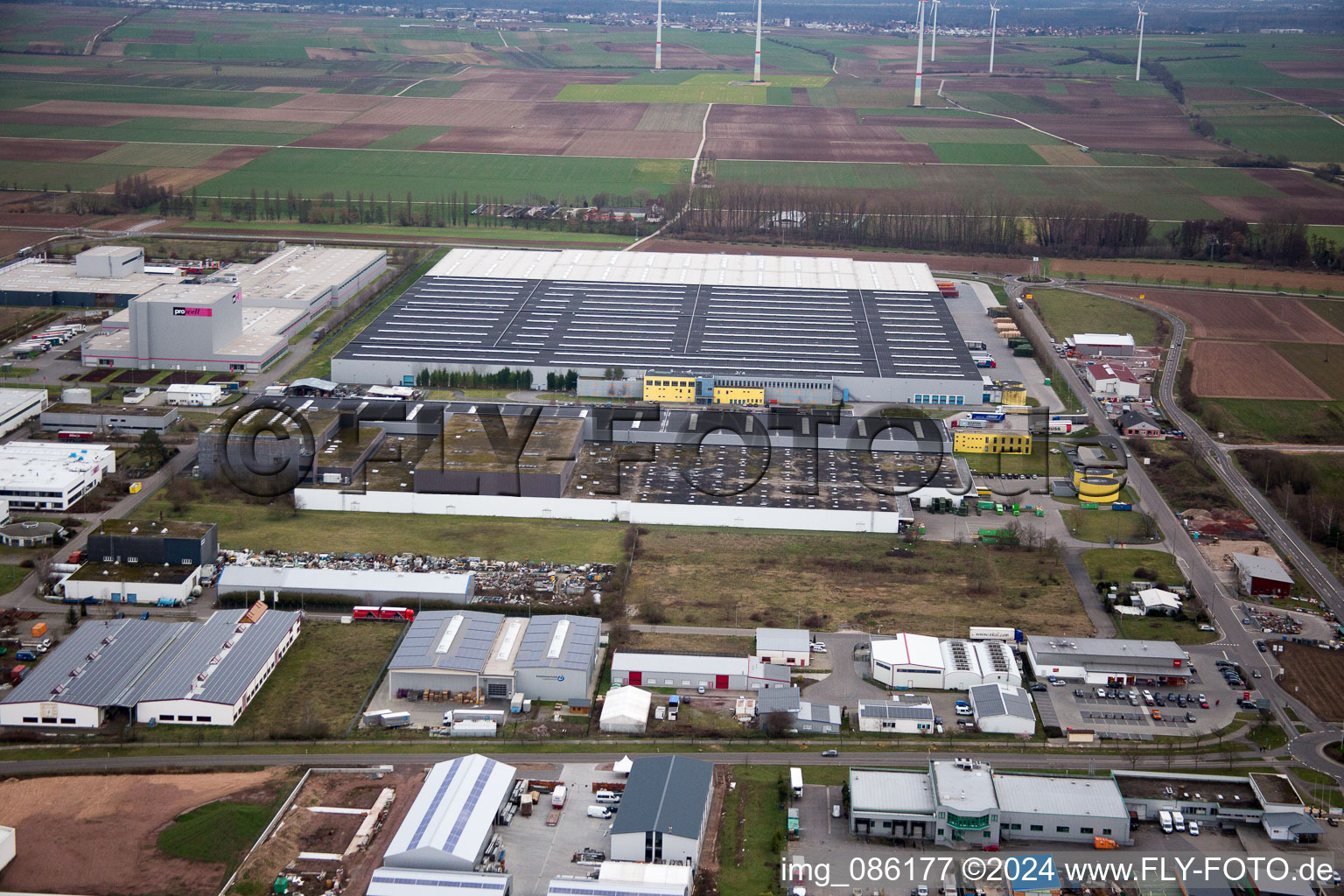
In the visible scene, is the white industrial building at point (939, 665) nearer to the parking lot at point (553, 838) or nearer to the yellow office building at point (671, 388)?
the parking lot at point (553, 838)

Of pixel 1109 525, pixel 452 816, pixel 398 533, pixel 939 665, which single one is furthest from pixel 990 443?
pixel 452 816

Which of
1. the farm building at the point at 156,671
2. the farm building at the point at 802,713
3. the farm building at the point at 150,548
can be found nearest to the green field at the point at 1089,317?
the farm building at the point at 802,713

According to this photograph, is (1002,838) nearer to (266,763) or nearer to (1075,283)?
(266,763)

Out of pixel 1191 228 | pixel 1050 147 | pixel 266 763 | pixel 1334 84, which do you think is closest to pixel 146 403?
pixel 266 763

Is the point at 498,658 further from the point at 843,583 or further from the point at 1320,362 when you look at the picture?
the point at 1320,362

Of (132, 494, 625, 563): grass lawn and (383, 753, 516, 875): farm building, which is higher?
(132, 494, 625, 563): grass lawn

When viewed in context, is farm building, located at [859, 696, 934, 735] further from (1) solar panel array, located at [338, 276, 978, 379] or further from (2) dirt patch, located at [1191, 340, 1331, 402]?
(2) dirt patch, located at [1191, 340, 1331, 402]

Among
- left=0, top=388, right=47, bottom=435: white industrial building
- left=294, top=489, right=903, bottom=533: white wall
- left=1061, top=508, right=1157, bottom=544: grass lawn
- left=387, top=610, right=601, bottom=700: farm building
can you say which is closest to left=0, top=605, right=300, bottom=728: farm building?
left=387, top=610, right=601, bottom=700: farm building
